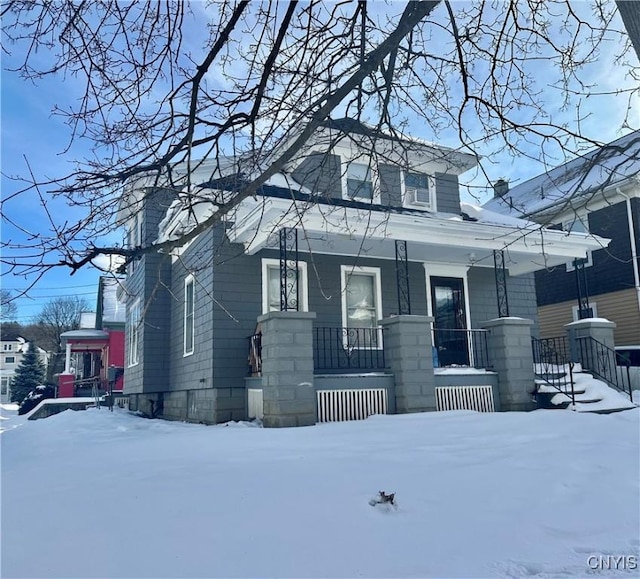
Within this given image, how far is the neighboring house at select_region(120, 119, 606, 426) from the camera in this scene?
8008mm

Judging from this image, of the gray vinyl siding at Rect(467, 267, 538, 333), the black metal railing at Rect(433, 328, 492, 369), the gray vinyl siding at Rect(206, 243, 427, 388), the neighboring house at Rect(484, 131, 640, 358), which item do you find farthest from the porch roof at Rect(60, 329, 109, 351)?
the neighboring house at Rect(484, 131, 640, 358)

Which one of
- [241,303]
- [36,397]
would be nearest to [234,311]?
[241,303]

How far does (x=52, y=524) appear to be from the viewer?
318cm

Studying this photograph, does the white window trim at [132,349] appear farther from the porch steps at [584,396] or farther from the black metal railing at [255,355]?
the porch steps at [584,396]

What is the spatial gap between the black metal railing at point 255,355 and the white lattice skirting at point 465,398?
3006mm

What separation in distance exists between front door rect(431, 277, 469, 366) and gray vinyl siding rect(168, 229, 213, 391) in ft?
16.0

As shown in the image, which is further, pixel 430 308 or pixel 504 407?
pixel 430 308

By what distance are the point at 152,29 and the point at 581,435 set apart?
19.2 ft

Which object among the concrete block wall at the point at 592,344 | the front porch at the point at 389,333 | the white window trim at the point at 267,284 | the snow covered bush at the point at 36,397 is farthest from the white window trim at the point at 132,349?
the concrete block wall at the point at 592,344

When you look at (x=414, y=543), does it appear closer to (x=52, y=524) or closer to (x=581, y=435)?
(x=52, y=524)

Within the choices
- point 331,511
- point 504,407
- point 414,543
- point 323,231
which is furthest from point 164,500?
point 504,407

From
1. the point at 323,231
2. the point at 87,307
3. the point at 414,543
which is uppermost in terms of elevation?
the point at 87,307

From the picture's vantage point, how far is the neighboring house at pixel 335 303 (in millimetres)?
8008

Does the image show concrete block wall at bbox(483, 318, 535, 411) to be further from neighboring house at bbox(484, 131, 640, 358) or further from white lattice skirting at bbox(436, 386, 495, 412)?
neighboring house at bbox(484, 131, 640, 358)
